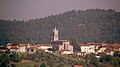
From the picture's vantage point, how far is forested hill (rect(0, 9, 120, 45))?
2752cm

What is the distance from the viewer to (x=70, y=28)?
119 feet

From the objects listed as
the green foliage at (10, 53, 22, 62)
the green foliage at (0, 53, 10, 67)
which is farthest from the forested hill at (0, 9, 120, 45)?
the green foliage at (0, 53, 10, 67)

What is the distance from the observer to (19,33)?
29.4m

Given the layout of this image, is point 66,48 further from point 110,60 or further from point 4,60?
point 4,60

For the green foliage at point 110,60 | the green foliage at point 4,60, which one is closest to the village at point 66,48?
the green foliage at point 110,60

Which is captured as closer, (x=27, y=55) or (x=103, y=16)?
(x=27, y=55)

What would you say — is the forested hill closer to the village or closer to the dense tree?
the dense tree

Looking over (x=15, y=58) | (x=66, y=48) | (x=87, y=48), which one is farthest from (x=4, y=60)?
(x=87, y=48)

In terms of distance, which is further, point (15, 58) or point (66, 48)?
point (66, 48)

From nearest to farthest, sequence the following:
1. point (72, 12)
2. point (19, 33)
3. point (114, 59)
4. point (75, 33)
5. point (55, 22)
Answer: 1. point (114, 59)
2. point (19, 33)
3. point (75, 33)
4. point (55, 22)
5. point (72, 12)

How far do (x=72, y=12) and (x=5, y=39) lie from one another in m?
22.5

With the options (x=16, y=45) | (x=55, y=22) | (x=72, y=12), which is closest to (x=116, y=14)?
(x=55, y=22)

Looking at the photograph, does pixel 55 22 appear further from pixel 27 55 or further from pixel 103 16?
pixel 27 55

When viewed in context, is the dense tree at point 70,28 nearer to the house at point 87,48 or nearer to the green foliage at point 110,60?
the house at point 87,48
